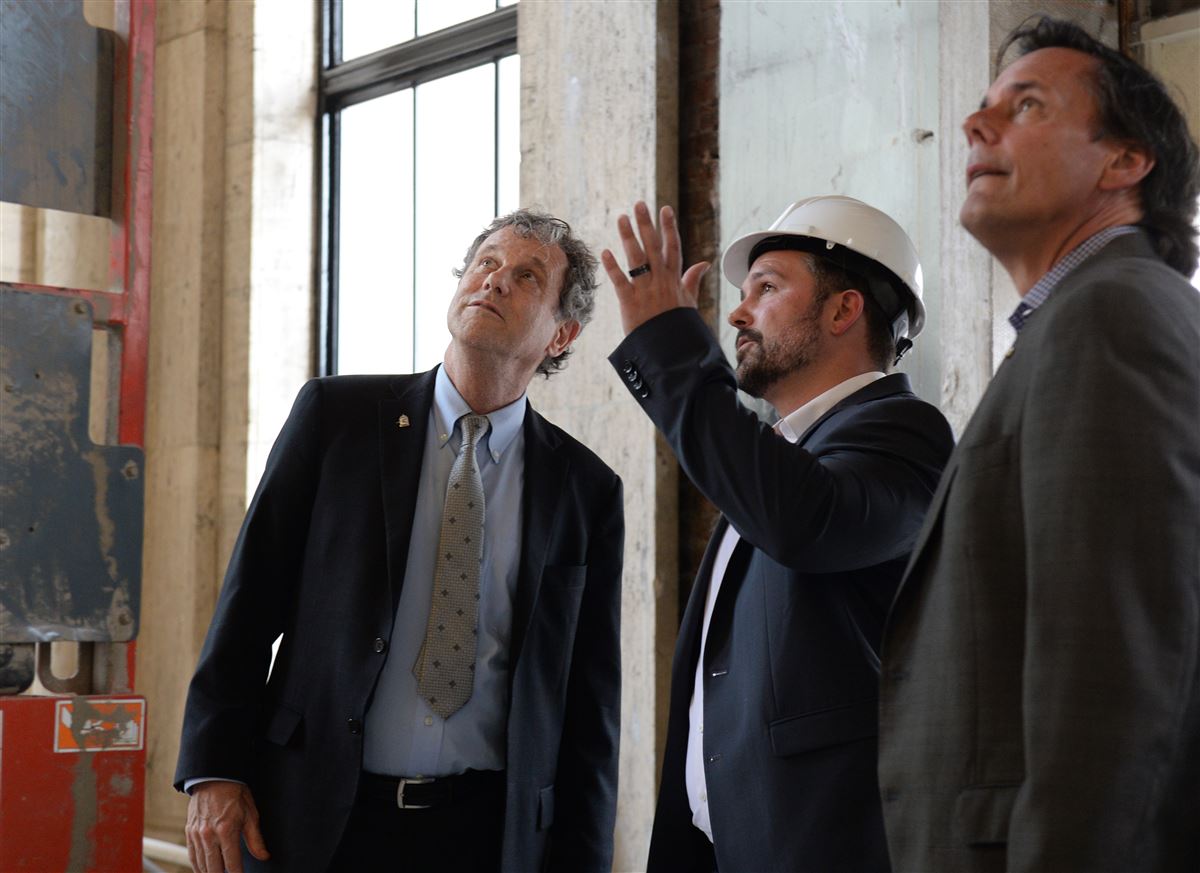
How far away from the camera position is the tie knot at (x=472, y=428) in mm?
2953

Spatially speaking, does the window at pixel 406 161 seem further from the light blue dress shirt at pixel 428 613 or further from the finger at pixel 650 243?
the finger at pixel 650 243

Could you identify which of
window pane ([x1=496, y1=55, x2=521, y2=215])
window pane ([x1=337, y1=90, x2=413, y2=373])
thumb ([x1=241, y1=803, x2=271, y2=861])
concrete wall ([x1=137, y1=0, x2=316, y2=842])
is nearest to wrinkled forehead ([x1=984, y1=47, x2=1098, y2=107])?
thumb ([x1=241, y1=803, x2=271, y2=861])

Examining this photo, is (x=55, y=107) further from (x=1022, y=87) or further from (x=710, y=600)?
(x=1022, y=87)

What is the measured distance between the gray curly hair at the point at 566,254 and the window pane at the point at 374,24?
12.3 ft

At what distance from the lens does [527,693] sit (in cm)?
279

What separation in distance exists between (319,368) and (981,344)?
4.06 m

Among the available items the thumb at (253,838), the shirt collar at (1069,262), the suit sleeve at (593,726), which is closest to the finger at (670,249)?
the shirt collar at (1069,262)

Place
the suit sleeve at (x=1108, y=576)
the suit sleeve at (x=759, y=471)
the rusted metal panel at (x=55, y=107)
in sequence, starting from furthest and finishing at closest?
the rusted metal panel at (x=55, y=107) → the suit sleeve at (x=759, y=471) → the suit sleeve at (x=1108, y=576)

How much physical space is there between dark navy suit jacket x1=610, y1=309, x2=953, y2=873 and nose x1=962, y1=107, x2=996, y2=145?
530 millimetres

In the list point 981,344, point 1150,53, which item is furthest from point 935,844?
point 1150,53

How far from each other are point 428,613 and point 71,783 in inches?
44.2

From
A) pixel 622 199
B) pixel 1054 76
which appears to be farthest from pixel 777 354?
pixel 622 199

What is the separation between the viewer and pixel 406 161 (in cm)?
685

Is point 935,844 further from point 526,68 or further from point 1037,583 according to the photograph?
point 526,68
